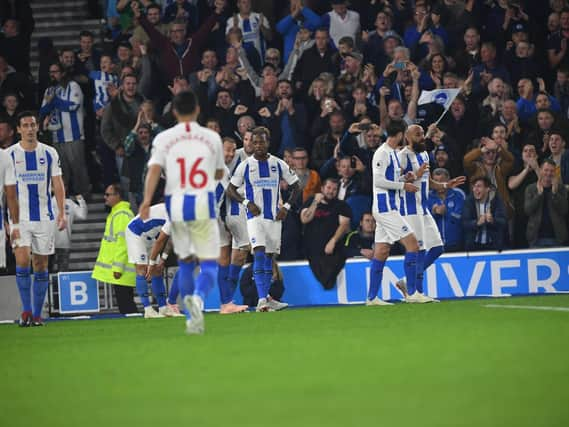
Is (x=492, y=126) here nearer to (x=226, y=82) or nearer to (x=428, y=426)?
(x=226, y=82)

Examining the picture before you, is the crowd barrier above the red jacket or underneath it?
underneath

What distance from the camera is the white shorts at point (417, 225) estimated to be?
15273 millimetres


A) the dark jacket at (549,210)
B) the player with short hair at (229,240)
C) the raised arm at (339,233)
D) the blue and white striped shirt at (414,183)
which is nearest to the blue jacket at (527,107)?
the dark jacket at (549,210)

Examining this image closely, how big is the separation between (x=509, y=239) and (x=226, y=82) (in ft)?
16.7

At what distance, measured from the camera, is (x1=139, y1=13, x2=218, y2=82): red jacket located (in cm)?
1986

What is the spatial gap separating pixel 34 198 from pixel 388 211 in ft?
14.4

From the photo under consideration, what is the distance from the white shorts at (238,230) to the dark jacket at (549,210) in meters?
3.94

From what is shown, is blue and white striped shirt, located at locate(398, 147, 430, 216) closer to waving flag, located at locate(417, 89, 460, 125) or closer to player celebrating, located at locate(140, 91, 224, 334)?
waving flag, located at locate(417, 89, 460, 125)

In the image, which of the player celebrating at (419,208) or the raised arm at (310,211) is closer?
the player celebrating at (419,208)

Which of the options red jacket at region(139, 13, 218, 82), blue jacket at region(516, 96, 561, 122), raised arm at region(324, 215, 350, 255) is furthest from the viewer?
red jacket at region(139, 13, 218, 82)

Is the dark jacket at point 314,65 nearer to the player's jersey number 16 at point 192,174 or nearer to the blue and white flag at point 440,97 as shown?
the blue and white flag at point 440,97

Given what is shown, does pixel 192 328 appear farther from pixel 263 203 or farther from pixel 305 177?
pixel 305 177

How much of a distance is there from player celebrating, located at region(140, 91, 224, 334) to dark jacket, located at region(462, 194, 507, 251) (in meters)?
6.64

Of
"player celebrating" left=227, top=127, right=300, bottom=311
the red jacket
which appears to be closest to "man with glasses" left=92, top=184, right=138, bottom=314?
"player celebrating" left=227, top=127, right=300, bottom=311
